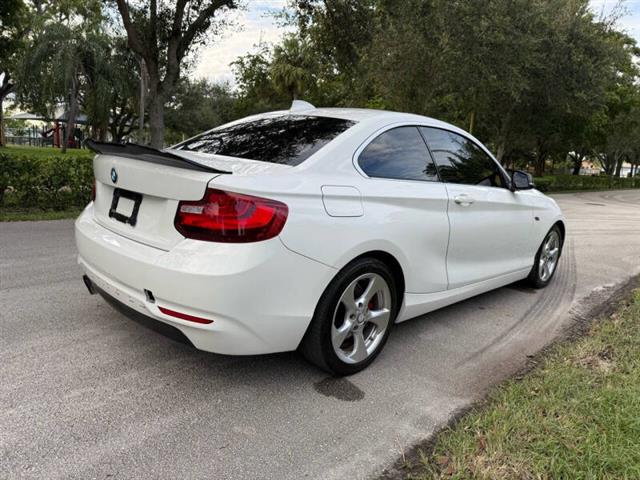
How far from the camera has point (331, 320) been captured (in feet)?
9.11

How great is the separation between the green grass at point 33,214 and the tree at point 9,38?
450cm

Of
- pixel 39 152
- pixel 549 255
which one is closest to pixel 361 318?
pixel 549 255

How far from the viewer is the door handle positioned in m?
3.60

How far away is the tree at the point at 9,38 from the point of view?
983 centimetres

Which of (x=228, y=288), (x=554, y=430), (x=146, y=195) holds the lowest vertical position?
(x=554, y=430)

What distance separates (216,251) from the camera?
2.37 meters

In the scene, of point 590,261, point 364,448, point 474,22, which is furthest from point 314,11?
point 364,448

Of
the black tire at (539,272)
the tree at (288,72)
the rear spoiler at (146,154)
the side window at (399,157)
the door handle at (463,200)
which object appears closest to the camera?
the rear spoiler at (146,154)

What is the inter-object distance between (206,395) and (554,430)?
183 centimetres

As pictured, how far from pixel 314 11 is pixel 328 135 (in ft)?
31.9

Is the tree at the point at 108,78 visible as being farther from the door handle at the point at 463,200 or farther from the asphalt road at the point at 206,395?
the door handle at the point at 463,200

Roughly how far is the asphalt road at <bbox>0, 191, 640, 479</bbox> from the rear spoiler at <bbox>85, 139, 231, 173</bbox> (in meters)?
1.26

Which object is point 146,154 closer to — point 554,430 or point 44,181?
point 554,430

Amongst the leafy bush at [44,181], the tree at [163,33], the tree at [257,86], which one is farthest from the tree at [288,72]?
the leafy bush at [44,181]
